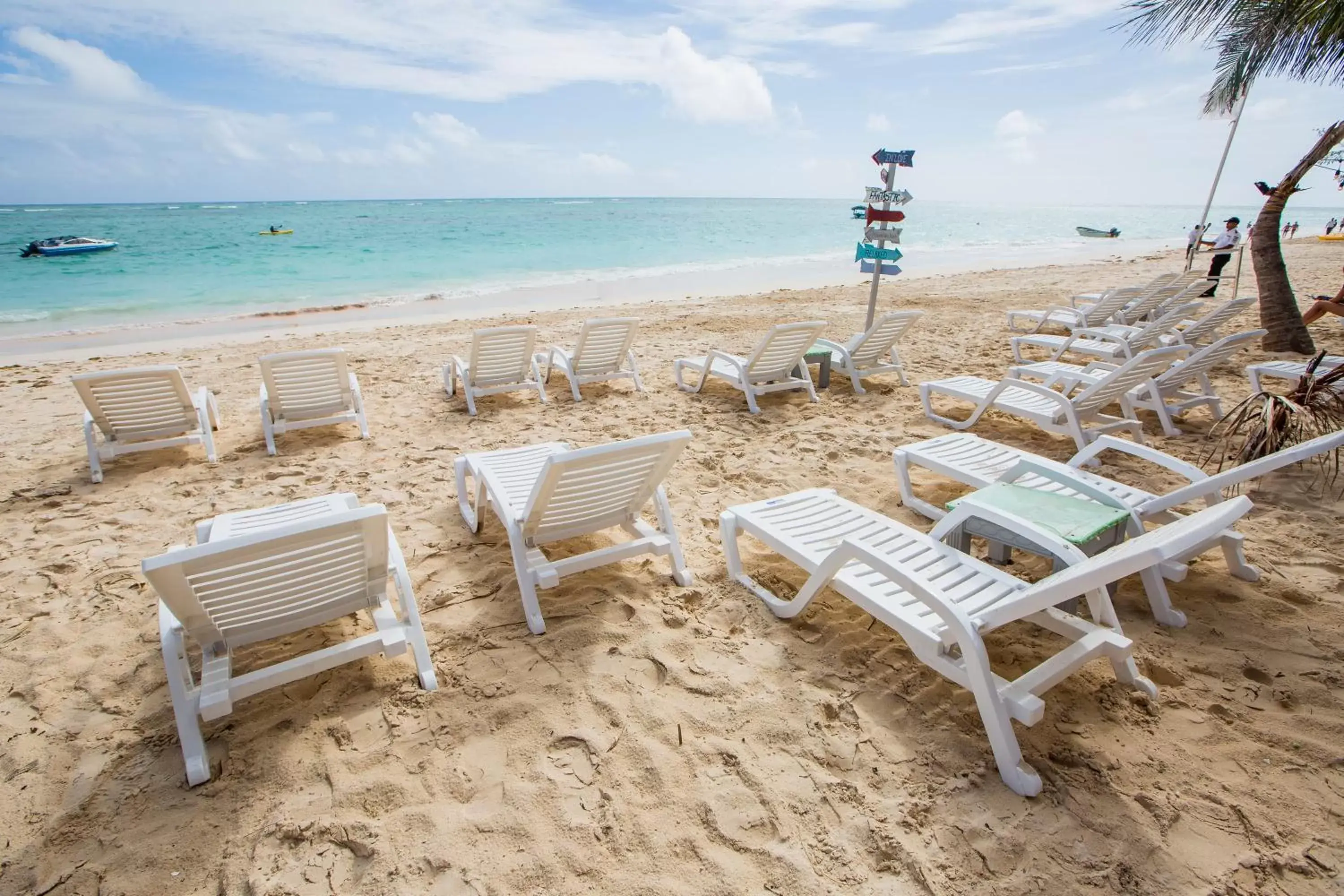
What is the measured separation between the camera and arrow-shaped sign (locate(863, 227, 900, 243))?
681 centimetres

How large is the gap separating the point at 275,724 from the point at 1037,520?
3.28m

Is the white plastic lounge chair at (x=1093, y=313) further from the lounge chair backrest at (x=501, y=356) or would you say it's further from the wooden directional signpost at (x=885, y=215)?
the lounge chair backrest at (x=501, y=356)

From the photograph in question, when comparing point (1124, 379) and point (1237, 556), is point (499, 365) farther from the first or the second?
point (1237, 556)

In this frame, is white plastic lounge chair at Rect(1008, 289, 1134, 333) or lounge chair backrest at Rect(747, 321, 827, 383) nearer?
lounge chair backrest at Rect(747, 321, 827, 383)

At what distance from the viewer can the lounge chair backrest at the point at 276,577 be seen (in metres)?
1.98

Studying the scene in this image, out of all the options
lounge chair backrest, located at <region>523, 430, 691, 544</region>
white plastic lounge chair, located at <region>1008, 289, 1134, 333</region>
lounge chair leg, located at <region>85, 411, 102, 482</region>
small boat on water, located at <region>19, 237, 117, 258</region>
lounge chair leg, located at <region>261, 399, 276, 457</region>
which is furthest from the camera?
small boat on water, located at <region>19, 237, 117, 258</region>

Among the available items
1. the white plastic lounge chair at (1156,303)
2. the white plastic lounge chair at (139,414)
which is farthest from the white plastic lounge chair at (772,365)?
the white plastic lounge chair at (1156,303)

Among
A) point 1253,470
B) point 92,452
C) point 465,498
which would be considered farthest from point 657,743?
point 92,452

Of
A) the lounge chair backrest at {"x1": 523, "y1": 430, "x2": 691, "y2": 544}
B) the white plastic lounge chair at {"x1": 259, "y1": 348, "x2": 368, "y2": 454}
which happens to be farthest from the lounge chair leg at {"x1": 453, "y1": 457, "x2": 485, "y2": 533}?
the white plastic lounge chair at {"x1": 259, "y1": 348, "x2": 368, "y2": 454}

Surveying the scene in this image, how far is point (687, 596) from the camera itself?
3170 millimetres

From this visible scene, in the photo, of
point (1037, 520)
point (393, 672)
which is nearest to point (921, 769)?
point (1037, 520)

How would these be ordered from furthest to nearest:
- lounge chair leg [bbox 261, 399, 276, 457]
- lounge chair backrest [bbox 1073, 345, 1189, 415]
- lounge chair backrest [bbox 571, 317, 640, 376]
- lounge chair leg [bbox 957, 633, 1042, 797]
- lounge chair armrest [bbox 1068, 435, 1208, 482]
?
lounge chair backrest [bbox 571, 317, 640, 376] < lounge chair leg [bbox 261, 399, 276, 457] < lounge chair backrest [bbox 1073, 345, 1189, 415] < lounge chair armrest [bbox 1068, 435, 1208, 482] < lounge chair leg [bbox 957, 633, 1042, 797]

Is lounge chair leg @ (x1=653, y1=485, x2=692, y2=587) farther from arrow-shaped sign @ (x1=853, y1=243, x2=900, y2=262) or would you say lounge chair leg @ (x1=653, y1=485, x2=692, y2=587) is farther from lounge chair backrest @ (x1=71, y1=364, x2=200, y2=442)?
arrow-shaped sign @ (x1=853, y1=243, x2=900, y2=262)

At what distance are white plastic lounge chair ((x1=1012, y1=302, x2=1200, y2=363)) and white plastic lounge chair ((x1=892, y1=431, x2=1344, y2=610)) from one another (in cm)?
306
